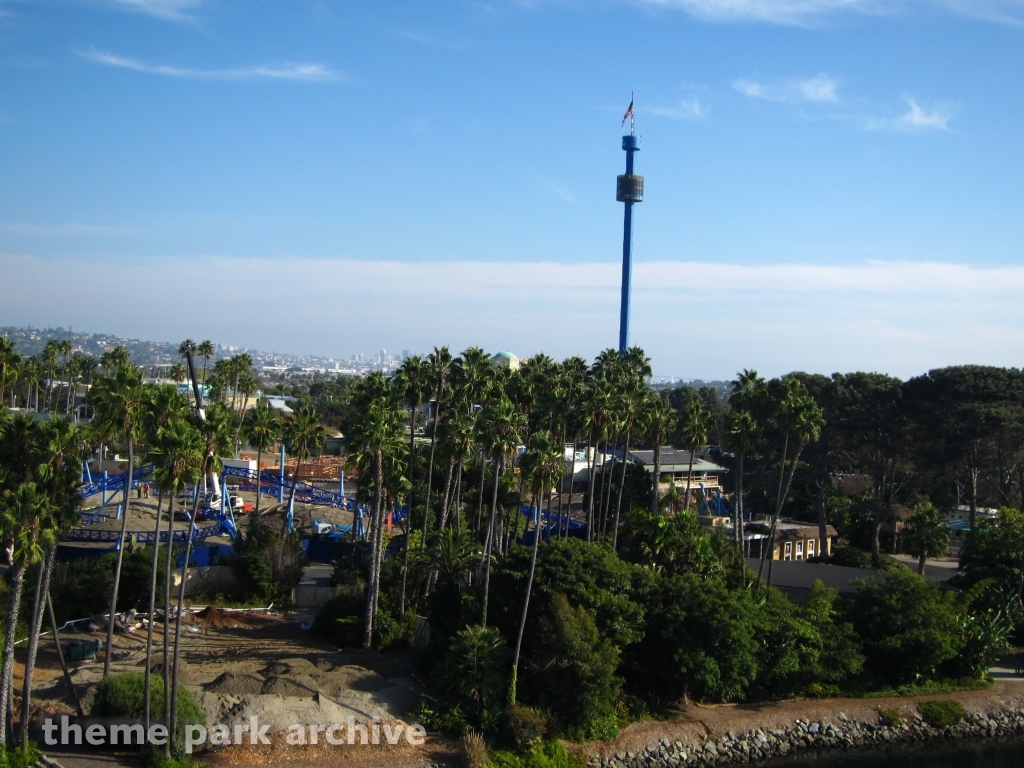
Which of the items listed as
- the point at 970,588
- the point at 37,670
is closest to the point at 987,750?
the point at 970,588

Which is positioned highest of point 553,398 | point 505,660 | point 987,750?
point 553,398

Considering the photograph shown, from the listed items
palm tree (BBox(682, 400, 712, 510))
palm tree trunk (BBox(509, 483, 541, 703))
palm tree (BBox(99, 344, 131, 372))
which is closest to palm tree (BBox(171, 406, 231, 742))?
palm tree trunk (BBox(509, 483, 541, 703))

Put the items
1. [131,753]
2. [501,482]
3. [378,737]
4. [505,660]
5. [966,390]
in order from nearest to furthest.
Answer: [131,753]
[378,737]
[505,660]
[501,482]
[966,390]

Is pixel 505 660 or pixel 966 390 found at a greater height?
pixel 966 390

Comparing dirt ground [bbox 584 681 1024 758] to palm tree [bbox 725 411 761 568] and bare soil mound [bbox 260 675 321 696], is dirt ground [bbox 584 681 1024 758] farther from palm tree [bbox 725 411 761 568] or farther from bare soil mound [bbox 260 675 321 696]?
palm tree [bbox 725 411 761 568]

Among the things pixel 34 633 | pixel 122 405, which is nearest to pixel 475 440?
pixel 122 405

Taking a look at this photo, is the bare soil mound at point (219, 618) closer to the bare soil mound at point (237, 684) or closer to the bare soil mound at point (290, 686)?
the bare soil mound at point (237, 684)

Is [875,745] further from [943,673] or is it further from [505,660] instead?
[505,660]
